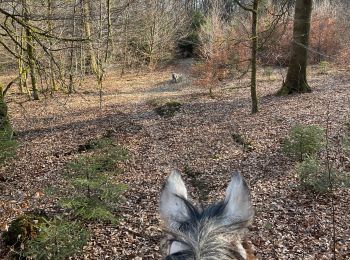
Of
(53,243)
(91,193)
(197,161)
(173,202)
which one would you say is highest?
(173,202)

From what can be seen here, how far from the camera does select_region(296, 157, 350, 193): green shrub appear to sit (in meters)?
5.97

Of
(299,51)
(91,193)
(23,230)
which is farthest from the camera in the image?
(299,51)

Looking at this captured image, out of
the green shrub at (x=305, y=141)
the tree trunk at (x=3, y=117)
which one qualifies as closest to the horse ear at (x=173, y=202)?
the green shrub at (x=305, y=141)

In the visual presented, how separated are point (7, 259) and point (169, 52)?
30659 mm

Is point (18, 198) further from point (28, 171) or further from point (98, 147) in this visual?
point (98, 147)

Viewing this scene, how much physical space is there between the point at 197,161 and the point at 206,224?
6.80 metres

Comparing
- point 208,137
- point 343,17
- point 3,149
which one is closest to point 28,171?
point 3,149

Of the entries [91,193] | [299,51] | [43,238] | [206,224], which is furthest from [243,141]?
[206,224]

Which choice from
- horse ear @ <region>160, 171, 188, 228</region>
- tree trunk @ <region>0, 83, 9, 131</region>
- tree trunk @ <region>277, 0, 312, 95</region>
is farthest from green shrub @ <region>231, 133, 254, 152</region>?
horse ear @ <region>160, 171, 188, 228</region>

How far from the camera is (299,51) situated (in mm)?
14266

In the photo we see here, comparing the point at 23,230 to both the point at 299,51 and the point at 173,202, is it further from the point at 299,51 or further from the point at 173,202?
the point at 299,51

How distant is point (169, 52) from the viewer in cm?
3381

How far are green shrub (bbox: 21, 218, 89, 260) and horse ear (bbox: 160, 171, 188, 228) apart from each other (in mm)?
2581

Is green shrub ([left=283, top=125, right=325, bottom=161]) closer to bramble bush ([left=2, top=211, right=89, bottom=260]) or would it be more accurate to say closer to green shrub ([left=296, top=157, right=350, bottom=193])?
green shrub ([left=296, top=157, right=350, bottom=193])
